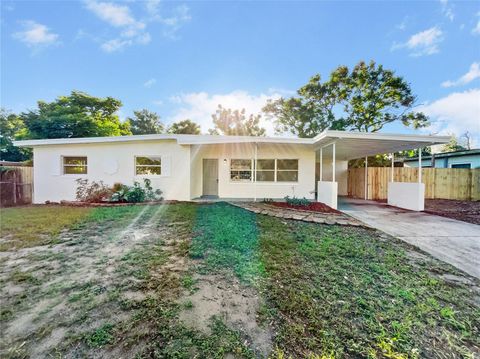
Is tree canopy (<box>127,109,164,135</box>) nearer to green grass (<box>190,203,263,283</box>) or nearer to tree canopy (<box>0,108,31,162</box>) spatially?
tree canopy (<box>0,108,31,162</box>)

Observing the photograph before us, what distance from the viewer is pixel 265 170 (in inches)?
414

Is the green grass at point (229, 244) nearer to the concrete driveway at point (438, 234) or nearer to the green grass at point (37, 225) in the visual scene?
the green grass at point (37, 225)

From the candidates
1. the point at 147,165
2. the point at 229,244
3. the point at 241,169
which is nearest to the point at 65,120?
the point at 147,165

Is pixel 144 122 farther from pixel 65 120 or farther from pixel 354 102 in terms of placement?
pixel 354 102

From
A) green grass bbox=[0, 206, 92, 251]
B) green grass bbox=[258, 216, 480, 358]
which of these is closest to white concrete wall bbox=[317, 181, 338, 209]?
green grass bbox=[258, 216, 480, 358]

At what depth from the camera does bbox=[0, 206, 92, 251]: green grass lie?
4.40 m

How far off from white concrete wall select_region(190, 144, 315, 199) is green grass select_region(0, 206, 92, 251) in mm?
4807

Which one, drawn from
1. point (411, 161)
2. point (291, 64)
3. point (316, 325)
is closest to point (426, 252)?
point (316, 325)

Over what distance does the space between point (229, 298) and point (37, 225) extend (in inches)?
238

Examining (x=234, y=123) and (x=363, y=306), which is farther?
(x=234, y=123)

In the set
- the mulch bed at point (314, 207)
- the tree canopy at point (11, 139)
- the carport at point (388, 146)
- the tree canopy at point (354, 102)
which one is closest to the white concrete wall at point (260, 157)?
the carport at point (388, 146)

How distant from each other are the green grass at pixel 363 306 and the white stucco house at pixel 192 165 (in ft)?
16.5

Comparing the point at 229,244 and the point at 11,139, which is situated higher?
the point at 11,139

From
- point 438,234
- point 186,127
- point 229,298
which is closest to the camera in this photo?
point 229,298
